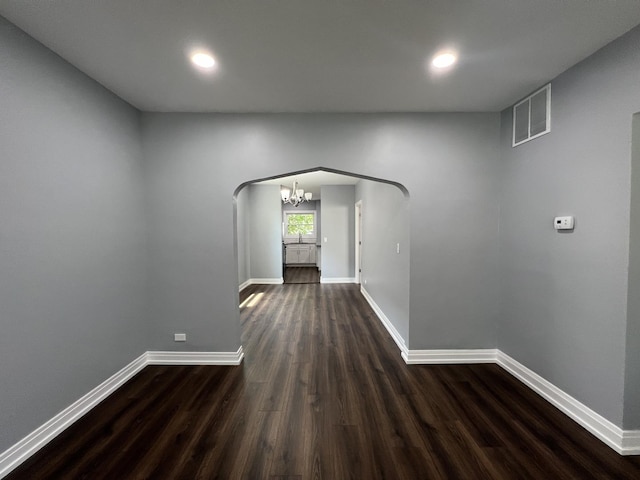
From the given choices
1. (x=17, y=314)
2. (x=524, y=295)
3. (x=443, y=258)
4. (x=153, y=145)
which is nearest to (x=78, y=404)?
(x=17, y=314)

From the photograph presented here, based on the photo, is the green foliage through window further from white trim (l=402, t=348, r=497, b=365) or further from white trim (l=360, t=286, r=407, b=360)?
white trim (l=402, t=348, r=497, b=365)

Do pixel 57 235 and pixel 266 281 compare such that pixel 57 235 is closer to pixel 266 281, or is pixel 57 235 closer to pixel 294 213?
pixel 266 281

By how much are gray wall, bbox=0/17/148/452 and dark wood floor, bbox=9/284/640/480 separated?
43cm

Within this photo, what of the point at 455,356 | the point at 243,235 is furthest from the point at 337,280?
the point at 455,356

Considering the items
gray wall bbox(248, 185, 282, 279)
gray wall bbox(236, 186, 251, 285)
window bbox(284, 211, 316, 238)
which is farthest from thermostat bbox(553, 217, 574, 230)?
window bbox(284, 211, 316, 238)

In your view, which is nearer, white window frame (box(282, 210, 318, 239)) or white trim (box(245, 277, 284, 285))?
white trim (box(245, 277, 284, 285))

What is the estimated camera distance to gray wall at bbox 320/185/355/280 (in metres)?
7.03

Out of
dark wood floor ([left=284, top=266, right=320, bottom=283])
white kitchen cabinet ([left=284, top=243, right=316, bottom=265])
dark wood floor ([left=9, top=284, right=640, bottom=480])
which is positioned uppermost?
white kitchen cabinet ([left=284, top=243, right=316, bottom=265])

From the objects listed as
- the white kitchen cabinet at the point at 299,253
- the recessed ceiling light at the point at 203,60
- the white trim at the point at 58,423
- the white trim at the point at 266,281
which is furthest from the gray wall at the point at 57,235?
the white kitchen cabinet at the point at 299,253

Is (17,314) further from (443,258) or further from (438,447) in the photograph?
(443,258)

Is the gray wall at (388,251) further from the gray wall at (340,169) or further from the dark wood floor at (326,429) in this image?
the dark wood floor at (326,429)

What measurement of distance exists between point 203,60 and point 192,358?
9.24 feet

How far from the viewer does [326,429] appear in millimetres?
1872

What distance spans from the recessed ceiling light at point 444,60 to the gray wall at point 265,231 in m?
5.29
